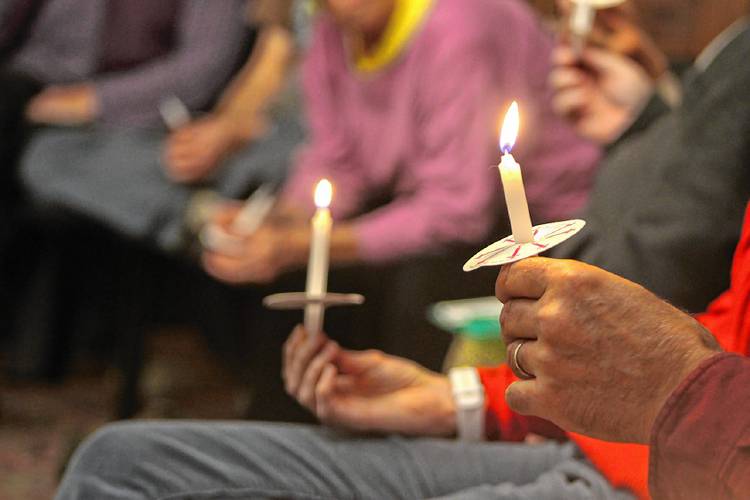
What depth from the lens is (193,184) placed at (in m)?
1.87

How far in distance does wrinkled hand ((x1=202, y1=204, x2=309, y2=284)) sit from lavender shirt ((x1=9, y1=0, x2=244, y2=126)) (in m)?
0.48

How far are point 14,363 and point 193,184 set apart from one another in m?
0.54

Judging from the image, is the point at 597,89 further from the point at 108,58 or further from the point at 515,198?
the point at 108,58

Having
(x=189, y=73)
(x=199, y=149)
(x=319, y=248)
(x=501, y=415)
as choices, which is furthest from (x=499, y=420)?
(x=189, y=73)

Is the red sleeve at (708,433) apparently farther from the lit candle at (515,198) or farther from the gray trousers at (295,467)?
the gray trousers at (295,467)

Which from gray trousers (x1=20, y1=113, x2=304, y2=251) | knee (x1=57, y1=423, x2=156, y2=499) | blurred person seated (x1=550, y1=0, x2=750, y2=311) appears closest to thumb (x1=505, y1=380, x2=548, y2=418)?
blurred person seated (x1=550, y1=0, x2=750, y2=311)

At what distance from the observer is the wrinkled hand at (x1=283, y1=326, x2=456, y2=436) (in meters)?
0.84

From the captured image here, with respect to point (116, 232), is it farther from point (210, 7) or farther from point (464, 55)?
point (464, 55)

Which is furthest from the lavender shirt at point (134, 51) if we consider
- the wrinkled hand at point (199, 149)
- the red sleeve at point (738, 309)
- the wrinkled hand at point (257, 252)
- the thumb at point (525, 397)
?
the thumb at point (525, 397)

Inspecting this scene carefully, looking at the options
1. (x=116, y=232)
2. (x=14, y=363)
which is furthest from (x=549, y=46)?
(x=14, y=363)

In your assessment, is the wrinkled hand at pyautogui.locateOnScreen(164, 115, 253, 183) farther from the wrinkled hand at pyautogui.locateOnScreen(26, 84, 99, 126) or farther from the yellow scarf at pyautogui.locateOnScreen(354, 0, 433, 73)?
the yellow scarf at pyautogui.locateOnScreen(354, 0, 433, 73)

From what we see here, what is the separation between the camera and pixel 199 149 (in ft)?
6.19

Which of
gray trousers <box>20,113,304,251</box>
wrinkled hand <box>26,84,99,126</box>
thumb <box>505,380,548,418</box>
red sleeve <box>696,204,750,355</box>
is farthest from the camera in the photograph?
wrinkled hand <box>26,84,99,126</box>

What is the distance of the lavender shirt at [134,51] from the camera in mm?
2006
